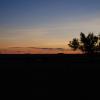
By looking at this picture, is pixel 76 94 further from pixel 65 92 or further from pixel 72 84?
pixel 72 84

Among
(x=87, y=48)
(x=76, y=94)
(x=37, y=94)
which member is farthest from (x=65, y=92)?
(x=87, y=48)

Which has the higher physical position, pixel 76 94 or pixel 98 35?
pixel 98 35

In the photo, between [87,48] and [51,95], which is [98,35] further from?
[51,95]

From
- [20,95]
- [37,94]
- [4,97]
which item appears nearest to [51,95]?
[37,94]

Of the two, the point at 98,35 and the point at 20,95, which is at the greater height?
the point at 98,35

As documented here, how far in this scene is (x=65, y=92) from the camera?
17844 mm

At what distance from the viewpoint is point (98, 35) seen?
81.2 meters

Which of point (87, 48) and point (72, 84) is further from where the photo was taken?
point (87, 48)

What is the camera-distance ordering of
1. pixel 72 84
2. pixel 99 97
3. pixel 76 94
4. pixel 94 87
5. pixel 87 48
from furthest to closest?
pixel 87 48
pixel 72 84
pixel 94 87
pixel 76 94
pixel 99 97

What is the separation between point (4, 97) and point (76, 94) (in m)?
4.80

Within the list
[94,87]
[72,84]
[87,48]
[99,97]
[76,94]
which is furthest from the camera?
[87,48]

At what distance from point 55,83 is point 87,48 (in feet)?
192

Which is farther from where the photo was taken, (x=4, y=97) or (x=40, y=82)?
(x=40, y=82)

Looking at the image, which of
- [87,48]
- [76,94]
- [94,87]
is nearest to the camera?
[76,94]
